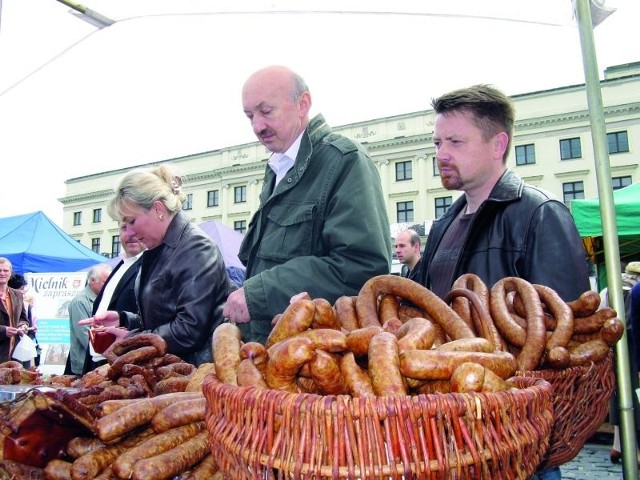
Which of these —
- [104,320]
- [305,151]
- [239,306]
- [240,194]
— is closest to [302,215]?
[305,151]

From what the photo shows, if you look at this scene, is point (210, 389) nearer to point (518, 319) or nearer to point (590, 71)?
point (518, 319)

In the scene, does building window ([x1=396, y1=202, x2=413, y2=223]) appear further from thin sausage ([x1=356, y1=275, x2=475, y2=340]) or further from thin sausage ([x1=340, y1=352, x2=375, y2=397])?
thin sausage ([x1=340, y1=352, x2=375, y2=397])

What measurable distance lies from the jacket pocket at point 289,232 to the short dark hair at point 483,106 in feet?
3.01

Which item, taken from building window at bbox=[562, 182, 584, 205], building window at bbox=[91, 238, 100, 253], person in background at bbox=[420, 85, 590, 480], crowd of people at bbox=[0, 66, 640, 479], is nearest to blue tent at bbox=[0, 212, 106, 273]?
crowd of people at bbox=[0, 66, 640, 479]

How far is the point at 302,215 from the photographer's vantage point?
2936 millimetres

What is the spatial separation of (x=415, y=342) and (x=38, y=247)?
12.4 m

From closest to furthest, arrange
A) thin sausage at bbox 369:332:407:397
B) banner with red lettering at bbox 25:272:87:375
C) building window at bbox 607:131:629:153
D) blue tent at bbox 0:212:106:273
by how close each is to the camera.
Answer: thin sausage at bbox 369:332:407:397 → banner with red lettering at bbox 25:272:87:375 → blue tent at bbox 0:212:106:273 → building window at bbox 607:131:629:153

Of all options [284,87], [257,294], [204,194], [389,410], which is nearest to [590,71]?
[284,87]

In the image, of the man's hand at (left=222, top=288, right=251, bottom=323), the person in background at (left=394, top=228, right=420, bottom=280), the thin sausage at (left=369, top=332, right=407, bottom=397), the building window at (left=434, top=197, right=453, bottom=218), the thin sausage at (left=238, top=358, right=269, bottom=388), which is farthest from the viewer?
the building window at (left=434, top=197, right=453, bottom=218)

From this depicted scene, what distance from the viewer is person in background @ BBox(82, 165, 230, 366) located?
10.6ft

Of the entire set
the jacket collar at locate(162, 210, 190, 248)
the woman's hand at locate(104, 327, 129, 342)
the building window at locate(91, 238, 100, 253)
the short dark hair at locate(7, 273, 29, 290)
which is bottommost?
the woman's hand at locate(104, 327, 129, 342)

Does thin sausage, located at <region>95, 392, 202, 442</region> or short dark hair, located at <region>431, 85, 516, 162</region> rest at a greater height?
short dark hair, located at <region>431, 85, 516, 162</region>

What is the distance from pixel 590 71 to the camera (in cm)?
234

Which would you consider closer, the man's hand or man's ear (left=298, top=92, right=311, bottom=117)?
the man's hand
